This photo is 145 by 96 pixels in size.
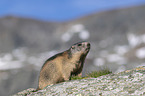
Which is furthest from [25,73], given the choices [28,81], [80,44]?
[80,44]

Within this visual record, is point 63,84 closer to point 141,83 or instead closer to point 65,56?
point 65,56

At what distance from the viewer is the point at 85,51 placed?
572 inches

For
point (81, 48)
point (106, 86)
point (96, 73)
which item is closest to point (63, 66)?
point (81, 48)

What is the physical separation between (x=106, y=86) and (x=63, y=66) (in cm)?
377

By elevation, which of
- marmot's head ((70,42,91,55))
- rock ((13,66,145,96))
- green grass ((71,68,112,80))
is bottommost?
rock ((13,66,145,96))

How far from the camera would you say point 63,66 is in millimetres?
13609

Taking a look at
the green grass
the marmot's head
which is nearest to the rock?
the green grass

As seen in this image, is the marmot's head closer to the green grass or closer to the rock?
the green grass

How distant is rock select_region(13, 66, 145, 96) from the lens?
379 inches

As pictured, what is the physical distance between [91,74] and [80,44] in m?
2.43

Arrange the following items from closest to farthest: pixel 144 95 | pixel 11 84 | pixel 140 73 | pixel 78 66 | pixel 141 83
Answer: pixel 144 95 → pixel 141 83 → pixel 140 73 → pixel 78 66 → pixel 11 84

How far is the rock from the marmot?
4.08 feet

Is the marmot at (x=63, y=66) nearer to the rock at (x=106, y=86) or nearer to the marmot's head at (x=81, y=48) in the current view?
the marmot's head at (x=81, y=48)

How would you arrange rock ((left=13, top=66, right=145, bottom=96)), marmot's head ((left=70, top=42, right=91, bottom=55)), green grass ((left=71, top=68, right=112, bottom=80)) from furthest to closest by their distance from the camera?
marmot's head ((left=70, top=42, right=91, bottom=55)) < green grass ((left=71, top=68, right=112, bottom=80)) < rock ((left=13, top=66, right=145, bottom=96))
